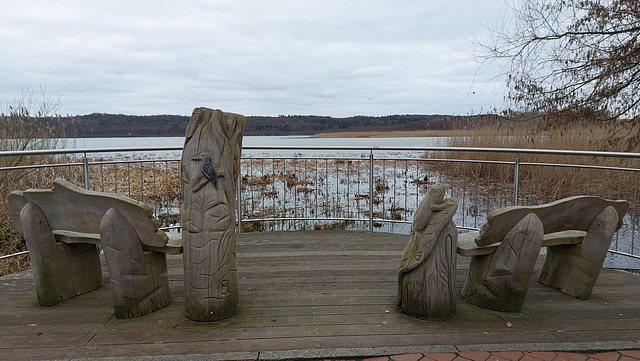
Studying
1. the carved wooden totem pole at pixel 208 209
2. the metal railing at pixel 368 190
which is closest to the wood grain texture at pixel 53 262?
Answer: the carved wooden totem pole at pixel 208 209

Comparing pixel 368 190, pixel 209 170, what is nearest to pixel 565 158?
pixel 368 190

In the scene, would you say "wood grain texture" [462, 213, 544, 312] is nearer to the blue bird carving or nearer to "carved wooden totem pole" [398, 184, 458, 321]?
"carved wooden totem pole" [398, 184, 458, 321]

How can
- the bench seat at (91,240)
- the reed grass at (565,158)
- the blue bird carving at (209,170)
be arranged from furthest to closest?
1. the reed grass at (565,158)
2. the bench seat at (91,240)
3. the blue bird carving at (209,170)

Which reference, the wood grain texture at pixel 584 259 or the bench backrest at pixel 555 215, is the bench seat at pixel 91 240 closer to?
the bench backrest at pixel 555 215

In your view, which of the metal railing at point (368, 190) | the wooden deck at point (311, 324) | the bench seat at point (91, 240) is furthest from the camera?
the metal railing at point (368, 190)

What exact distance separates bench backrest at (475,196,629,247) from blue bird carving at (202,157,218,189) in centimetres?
195

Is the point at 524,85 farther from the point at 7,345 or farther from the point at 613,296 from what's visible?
the point at 7,345

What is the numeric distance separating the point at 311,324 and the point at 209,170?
50.8 inches

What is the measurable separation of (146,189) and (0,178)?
4.41 meters

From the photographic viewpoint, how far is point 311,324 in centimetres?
289

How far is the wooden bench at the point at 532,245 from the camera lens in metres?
2.95

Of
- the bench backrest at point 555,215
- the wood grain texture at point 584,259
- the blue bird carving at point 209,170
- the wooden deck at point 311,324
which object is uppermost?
the blue bird carving at point 209,170

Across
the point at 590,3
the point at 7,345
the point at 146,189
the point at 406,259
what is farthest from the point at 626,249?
the point at 146,189

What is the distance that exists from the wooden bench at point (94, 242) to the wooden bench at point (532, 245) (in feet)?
7.57
